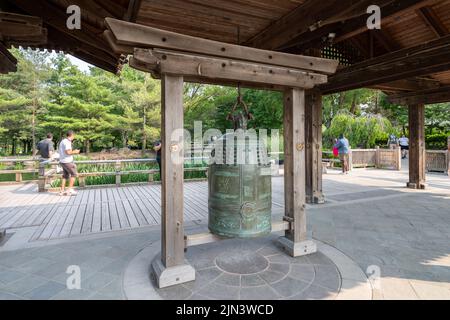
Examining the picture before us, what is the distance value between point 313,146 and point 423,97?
12.9 ft

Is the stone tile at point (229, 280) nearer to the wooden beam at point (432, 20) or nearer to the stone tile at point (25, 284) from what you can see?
the stone tile at point (25, 284)

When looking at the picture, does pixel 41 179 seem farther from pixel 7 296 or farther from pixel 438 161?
pixel 438 161

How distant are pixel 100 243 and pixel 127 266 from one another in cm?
92

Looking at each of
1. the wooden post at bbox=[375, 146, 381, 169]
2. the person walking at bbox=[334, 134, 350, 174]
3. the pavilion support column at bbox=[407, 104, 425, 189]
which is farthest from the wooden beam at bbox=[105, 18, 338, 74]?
the wooden post at bbox=[375, 146, 381, 169]

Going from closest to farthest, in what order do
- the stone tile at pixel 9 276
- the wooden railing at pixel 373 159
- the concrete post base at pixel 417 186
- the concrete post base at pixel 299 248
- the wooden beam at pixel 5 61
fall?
the stone tile at pixel 9 276
the concrete post base at pixel 299 248
the wooden beam at pixel 5 61
the concrete post base at pixel 417 186
the wooden railing at pixel 373 159

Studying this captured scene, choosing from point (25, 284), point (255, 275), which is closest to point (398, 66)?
point (255, 275)

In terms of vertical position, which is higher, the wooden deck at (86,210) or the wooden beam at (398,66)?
the wooden beam at (398,66)

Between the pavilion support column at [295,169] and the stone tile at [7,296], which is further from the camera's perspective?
the pavilion support column at [295,169]

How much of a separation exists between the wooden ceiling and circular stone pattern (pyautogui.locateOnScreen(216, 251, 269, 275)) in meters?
2.61

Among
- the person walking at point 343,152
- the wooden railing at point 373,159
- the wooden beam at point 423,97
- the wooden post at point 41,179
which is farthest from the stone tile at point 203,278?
the wooden railing at point 373,159

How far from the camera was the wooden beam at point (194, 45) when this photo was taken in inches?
82.9

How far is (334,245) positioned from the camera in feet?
11.3

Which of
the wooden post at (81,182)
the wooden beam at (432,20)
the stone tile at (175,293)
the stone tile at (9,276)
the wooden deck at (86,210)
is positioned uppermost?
the wooden beam at (432,20)
